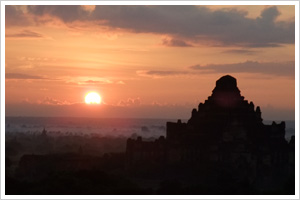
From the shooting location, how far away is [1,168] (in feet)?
143

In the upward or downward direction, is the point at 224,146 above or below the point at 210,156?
above

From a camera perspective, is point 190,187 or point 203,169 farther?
point 203,169

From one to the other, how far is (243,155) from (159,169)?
700 cm

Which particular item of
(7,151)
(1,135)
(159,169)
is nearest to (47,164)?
(159,169)

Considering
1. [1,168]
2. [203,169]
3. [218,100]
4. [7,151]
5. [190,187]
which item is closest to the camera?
[1,168]

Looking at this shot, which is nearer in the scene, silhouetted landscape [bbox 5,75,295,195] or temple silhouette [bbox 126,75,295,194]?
silhouetted landscape [bbox 5,75,295,195]

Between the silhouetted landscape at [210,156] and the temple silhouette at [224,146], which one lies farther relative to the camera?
the temple silhouette at [224,146]

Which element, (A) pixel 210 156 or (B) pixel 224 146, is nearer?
(A) pixel 210 156

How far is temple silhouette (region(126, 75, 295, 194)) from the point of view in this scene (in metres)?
56.2

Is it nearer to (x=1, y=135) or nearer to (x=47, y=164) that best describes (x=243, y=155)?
(x=47, y=164)

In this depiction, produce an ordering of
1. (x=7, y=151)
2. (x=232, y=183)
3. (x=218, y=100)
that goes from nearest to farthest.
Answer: (x=232, y=183) → (x=218, y=100) → (x=7, y=151)

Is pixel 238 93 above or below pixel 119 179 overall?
above

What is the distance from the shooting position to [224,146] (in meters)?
57.1

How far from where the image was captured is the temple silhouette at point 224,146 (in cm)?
5619
